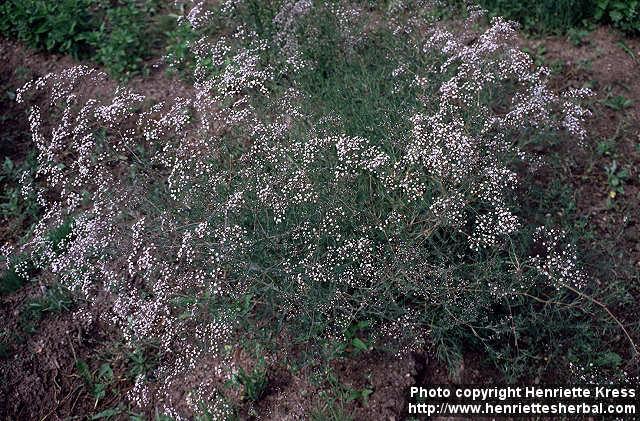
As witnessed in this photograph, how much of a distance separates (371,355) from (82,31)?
5212 mm

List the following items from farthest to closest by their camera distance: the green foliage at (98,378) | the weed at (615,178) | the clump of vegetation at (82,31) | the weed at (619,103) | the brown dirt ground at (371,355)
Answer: the clump of vegetation at (82,31)
the weed at (619,103)
the weed at (615,178)
the green foliage at (98,378)
the brown dirt ground at (371,355)

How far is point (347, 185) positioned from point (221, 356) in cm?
149

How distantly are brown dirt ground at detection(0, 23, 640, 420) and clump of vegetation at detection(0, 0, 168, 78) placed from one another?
35cm

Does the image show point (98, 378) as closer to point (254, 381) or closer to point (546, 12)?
point (254, 381)

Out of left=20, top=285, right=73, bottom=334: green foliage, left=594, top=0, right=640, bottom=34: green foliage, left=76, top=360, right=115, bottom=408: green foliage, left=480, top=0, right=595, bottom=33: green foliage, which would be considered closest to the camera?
left=76, top=360, right=115, bottom=408: green foliage

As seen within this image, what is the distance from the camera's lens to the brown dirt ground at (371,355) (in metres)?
3.93

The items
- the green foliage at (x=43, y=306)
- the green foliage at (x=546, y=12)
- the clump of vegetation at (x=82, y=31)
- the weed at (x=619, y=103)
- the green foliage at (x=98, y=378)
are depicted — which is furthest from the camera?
the clump of vegetation at (x=82, y=31)

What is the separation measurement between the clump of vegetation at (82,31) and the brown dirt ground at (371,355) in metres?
0.35

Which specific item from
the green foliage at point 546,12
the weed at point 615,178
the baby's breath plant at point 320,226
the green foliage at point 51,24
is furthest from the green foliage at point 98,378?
the green foliage at point 546,12

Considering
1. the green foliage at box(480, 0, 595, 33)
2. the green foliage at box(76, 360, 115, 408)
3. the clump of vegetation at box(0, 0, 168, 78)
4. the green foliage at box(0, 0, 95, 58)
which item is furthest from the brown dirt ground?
the green foliage at box(0, 0, 95, 58)

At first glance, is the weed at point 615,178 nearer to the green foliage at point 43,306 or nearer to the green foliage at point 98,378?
the green foliage at point 98,378

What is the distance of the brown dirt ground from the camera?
3.93 metres

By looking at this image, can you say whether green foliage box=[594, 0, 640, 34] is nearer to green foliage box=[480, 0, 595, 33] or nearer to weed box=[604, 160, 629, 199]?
green foliage box=[480, 0, 595, 33]

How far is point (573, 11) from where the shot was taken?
6.25 m
